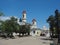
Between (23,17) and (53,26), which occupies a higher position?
(23,17)

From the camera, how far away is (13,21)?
5731 centimetres

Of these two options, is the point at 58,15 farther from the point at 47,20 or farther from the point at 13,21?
the point at 13,21

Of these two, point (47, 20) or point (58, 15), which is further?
point (47, 20)

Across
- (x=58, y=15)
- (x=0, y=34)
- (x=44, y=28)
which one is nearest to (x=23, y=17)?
(x=44, y=28)

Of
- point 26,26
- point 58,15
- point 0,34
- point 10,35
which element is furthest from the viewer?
point 26,26

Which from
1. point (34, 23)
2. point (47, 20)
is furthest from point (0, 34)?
point (34, 23)

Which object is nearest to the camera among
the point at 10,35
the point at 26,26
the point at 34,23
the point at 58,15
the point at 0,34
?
the point at 58,15

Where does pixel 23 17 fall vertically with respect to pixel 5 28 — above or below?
above

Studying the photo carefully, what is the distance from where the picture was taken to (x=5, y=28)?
5594cm

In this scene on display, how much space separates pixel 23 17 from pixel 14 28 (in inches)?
2091

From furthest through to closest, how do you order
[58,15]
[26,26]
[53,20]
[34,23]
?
[34,23] → [26,26] → [53,20] → [58,15]

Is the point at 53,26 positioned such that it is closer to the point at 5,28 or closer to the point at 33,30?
the point at 5,28

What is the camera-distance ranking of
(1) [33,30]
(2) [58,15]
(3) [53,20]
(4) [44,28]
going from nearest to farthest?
(2) [58,15]
(3) [53,20]
(1) [33,30]
(4) [44,28]

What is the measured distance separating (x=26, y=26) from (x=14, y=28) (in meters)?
19.6
